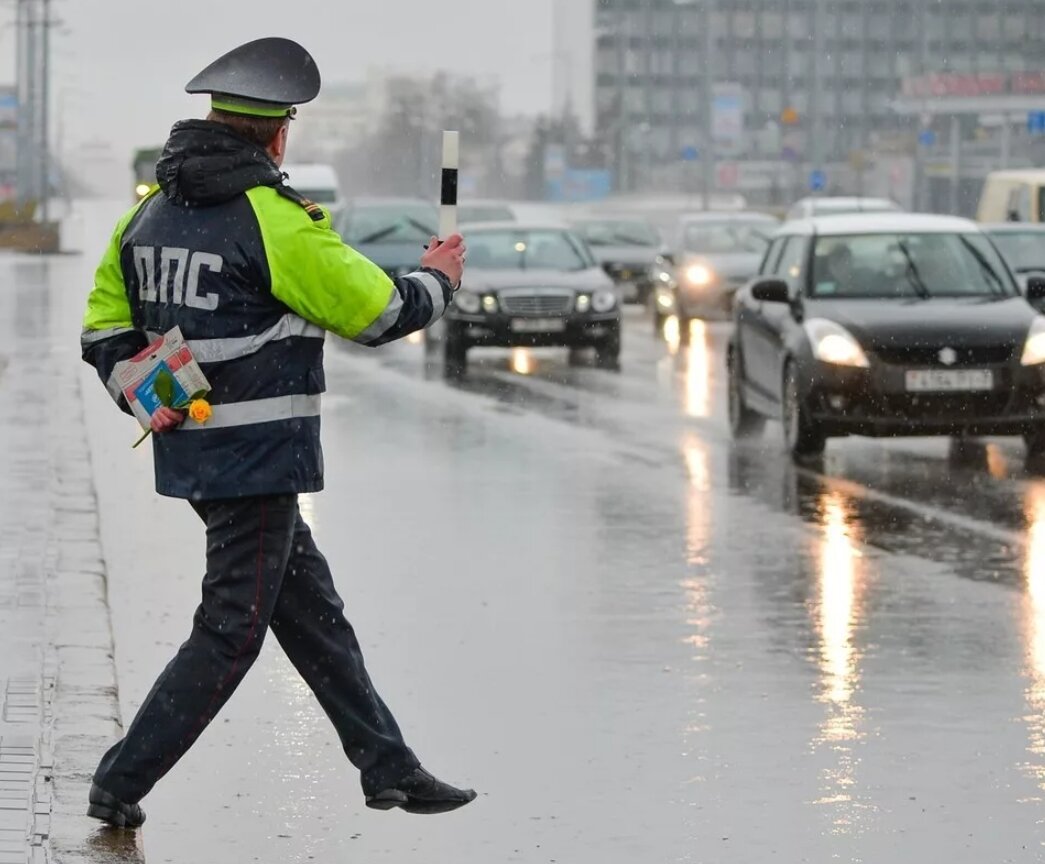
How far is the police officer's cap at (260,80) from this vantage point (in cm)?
582

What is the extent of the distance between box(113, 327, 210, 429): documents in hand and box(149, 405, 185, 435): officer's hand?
0.01 metres

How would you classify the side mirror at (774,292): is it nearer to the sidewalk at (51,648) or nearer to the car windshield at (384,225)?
the sidewalk at (51,648)

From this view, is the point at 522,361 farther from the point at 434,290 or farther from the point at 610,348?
the point at 434,290

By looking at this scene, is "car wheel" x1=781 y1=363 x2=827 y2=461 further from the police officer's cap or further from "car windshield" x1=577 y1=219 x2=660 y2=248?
"car windshield" x1=577 y1=219 x2=660 y2=248

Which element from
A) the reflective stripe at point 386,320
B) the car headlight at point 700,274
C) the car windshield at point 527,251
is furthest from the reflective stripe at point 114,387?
the car headlight at point 700,274

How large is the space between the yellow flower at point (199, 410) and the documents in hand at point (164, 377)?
12 mm

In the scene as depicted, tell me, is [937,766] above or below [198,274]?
below

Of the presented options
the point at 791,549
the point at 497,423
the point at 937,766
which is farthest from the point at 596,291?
the point at 937,766

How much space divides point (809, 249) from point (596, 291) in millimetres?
9780

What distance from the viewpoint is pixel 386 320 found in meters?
5.82

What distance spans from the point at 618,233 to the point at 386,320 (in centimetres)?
3655

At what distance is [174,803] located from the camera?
262 inches

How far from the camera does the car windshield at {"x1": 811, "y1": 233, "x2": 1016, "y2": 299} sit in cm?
1647

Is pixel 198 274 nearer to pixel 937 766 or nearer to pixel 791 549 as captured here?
pixel 937 766
